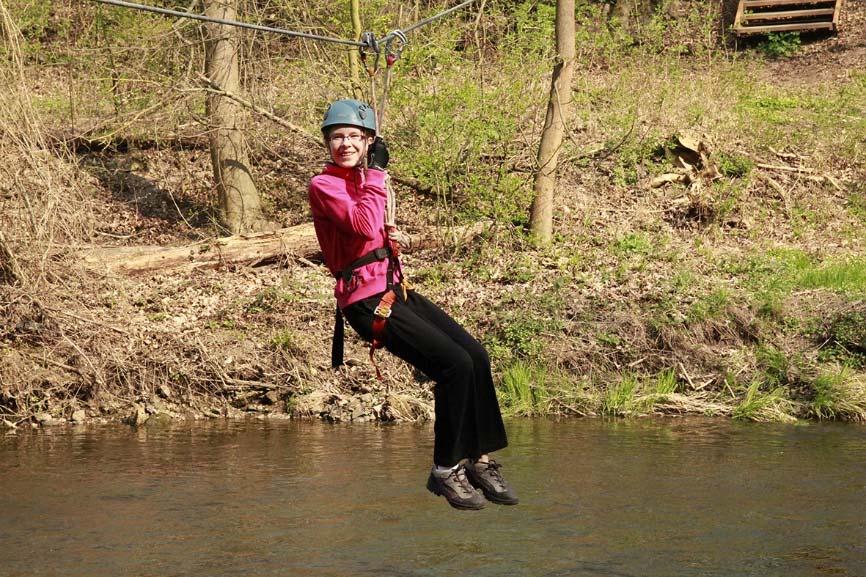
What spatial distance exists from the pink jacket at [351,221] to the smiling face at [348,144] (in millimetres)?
45

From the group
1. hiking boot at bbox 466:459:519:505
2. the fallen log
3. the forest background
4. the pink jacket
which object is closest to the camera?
the pink jacket

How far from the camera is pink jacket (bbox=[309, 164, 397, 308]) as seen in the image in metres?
6.05

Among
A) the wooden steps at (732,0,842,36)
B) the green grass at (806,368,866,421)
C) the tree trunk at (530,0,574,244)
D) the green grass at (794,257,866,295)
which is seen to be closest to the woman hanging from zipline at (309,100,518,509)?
the green grass at (806,368,866,421)

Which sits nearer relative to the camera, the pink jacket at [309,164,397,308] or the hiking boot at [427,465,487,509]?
the pink jacket at [309,164,397,308]

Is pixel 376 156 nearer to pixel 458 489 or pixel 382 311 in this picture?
pixel 382 311

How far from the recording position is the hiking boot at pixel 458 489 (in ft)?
20.3

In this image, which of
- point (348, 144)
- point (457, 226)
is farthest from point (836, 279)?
point (348, 144)

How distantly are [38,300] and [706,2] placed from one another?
59.4ft

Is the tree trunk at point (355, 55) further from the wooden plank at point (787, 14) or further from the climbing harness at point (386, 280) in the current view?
the wooden plank at point (787, 14)

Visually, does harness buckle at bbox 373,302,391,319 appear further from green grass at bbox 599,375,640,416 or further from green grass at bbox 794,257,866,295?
green grass at bbox 794,257,866,295

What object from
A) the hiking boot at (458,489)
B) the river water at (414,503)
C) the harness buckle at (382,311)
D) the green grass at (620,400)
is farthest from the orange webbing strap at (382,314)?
the green grass at (620,400)

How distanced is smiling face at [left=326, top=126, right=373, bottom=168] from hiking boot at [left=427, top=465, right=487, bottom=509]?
5.51 feet

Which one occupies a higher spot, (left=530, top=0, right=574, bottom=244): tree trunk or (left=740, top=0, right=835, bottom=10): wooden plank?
(left=740, top=0, right=835, bottom=10): wooden plank

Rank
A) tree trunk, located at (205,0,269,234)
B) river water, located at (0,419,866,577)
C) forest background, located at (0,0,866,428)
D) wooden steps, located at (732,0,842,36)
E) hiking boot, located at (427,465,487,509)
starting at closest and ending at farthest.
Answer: hiking boot, located at (427,465,487,509) < river water, located at (0,419,866,577) < forest background, located at (0,0,866,428) < tree trunk, located at (205,0,269,234) < wooden steps, located at (732,0,842,36)
